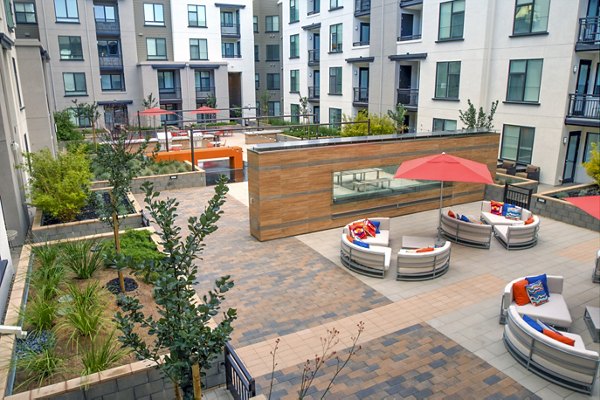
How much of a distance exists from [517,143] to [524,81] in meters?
3.07

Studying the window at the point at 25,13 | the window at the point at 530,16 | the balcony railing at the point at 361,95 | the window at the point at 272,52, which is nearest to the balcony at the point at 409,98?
the balcony railing at the point at 361,95

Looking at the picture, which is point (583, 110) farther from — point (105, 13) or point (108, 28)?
point (105, 13)

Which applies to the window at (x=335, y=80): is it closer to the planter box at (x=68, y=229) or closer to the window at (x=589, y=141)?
the window at (x=589, y=141)

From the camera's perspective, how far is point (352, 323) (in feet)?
32.3

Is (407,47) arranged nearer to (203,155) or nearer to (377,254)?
(203,155)

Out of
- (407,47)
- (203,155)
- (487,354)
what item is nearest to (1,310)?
(487,354)

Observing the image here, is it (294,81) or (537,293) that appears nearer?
(537,293)

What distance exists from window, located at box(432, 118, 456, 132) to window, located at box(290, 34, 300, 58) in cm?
1933

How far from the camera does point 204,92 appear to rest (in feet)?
149

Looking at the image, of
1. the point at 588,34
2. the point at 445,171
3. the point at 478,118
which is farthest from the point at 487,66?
the point at 445,171

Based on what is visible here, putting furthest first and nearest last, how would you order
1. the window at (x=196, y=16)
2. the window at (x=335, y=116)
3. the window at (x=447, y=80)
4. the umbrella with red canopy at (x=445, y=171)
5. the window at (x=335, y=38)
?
1. the window at (x=196, y=16)
2. the window at (x=335, y=116)
3. the window at (x=335, y=38)
4. the window at (x=447, y=80)
5. the umbrella with red canopy at (x=445, y=171)

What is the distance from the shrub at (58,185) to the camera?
45.2ft

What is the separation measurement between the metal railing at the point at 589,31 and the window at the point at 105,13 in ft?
118

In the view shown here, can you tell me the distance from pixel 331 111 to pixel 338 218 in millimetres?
23687
